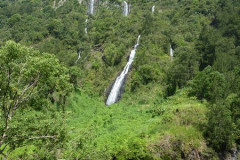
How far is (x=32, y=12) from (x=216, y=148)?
78.4 metres

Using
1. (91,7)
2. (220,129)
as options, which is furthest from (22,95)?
(91,7)

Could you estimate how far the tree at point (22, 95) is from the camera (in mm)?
8875

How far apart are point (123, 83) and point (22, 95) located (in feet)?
90.0

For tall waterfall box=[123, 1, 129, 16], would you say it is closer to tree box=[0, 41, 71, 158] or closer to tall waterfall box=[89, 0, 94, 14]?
tall waterfall box=[89, 0, 94, 14]

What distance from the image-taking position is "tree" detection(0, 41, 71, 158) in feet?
29.1

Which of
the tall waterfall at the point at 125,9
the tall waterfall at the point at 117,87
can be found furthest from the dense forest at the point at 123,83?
the tall waterfall at the point at 117,87

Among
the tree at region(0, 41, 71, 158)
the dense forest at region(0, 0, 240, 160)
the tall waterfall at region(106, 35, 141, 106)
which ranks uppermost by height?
the tree at region(0, 41, 71, 158)

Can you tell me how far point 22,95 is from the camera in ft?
32.8

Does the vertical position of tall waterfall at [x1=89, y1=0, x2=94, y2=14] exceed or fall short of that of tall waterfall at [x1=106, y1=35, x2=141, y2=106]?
it exceeds it

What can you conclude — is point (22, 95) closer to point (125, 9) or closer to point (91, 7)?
point (125, 9)

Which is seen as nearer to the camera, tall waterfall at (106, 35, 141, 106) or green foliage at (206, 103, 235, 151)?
green foliage at (206, 103, 235, 151)

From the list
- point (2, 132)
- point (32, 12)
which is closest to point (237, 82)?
point (2, 132)

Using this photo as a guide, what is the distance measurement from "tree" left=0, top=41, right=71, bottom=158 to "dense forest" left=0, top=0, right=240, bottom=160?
45 mm

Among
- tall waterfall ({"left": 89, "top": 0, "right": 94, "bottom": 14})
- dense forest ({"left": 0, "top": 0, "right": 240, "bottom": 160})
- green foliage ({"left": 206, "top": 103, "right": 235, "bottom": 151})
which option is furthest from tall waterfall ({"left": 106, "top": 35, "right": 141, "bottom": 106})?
tall waterfall ({"left": 89, "top": 0, "right": 94, "bottom": 14})
